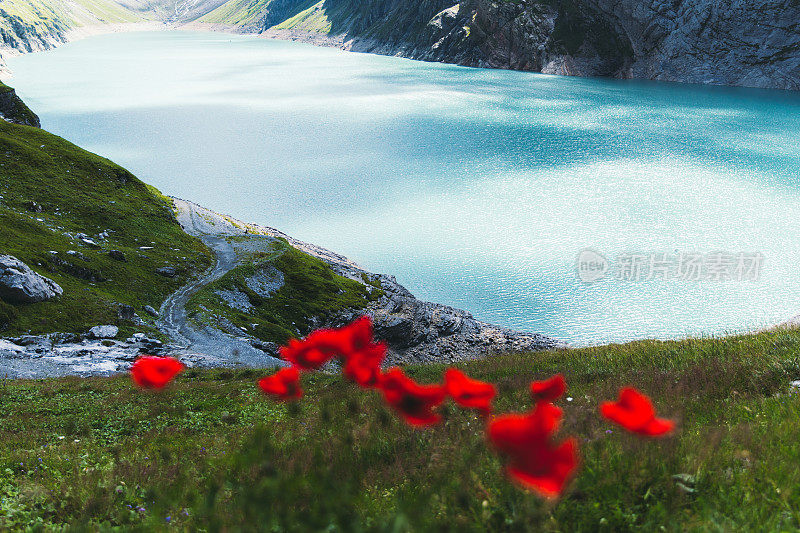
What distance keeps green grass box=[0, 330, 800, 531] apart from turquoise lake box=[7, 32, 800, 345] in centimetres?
1422

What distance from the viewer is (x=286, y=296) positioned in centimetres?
4456

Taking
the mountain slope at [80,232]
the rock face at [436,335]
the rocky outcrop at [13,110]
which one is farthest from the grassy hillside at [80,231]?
the rock face at [436,335]

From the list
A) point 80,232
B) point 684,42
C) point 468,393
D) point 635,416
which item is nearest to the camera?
point 635,416

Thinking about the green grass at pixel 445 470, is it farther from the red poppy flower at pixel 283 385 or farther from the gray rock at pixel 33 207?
the gray rock at pixel 33 207

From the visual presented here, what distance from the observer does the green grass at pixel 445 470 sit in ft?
12.0

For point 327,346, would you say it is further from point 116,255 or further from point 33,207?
point 33,207

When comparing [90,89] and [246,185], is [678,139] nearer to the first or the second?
[246,185]

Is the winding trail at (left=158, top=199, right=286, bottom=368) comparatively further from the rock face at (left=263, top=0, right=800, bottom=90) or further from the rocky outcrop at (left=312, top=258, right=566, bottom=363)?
the rock face at (left=263, top=0, right=800, bottom=90)

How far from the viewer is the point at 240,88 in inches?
6909

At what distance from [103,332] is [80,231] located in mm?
19118

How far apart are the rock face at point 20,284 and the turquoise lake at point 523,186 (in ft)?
97.3

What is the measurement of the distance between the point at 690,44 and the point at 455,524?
217522mm

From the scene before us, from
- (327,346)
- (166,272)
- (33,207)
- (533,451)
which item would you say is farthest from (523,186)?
(533,451)

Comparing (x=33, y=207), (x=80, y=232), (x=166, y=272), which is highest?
(x=33, y=207)
